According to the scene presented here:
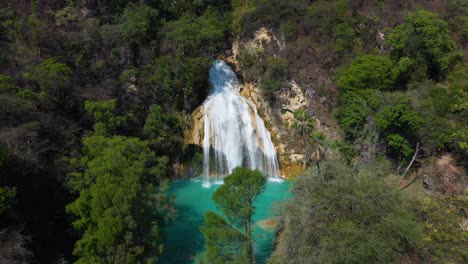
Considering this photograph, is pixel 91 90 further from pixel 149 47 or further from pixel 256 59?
pixel 256 59

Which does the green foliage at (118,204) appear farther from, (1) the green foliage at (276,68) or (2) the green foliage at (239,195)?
(1) the green foliage at (276,68)

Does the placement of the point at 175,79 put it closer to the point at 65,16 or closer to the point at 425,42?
→ the point at 65,16

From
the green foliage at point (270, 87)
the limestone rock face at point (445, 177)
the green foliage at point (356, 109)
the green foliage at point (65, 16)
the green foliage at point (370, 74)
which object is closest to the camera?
the limestone rock face at point (445, 177)

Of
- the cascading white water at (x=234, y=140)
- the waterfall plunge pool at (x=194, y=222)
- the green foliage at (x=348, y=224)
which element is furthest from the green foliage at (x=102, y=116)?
the green foliage at (x=348, y=224)

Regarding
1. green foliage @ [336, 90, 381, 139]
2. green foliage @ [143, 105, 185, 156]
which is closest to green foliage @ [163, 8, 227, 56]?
green foliage @ [143, 105, 185, 156]

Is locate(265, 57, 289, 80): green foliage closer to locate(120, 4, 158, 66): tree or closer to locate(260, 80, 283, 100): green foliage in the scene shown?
locate(260, 80, 283, 100): green foliage

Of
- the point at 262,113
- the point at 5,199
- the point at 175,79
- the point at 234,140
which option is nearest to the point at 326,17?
the point at 262,113
